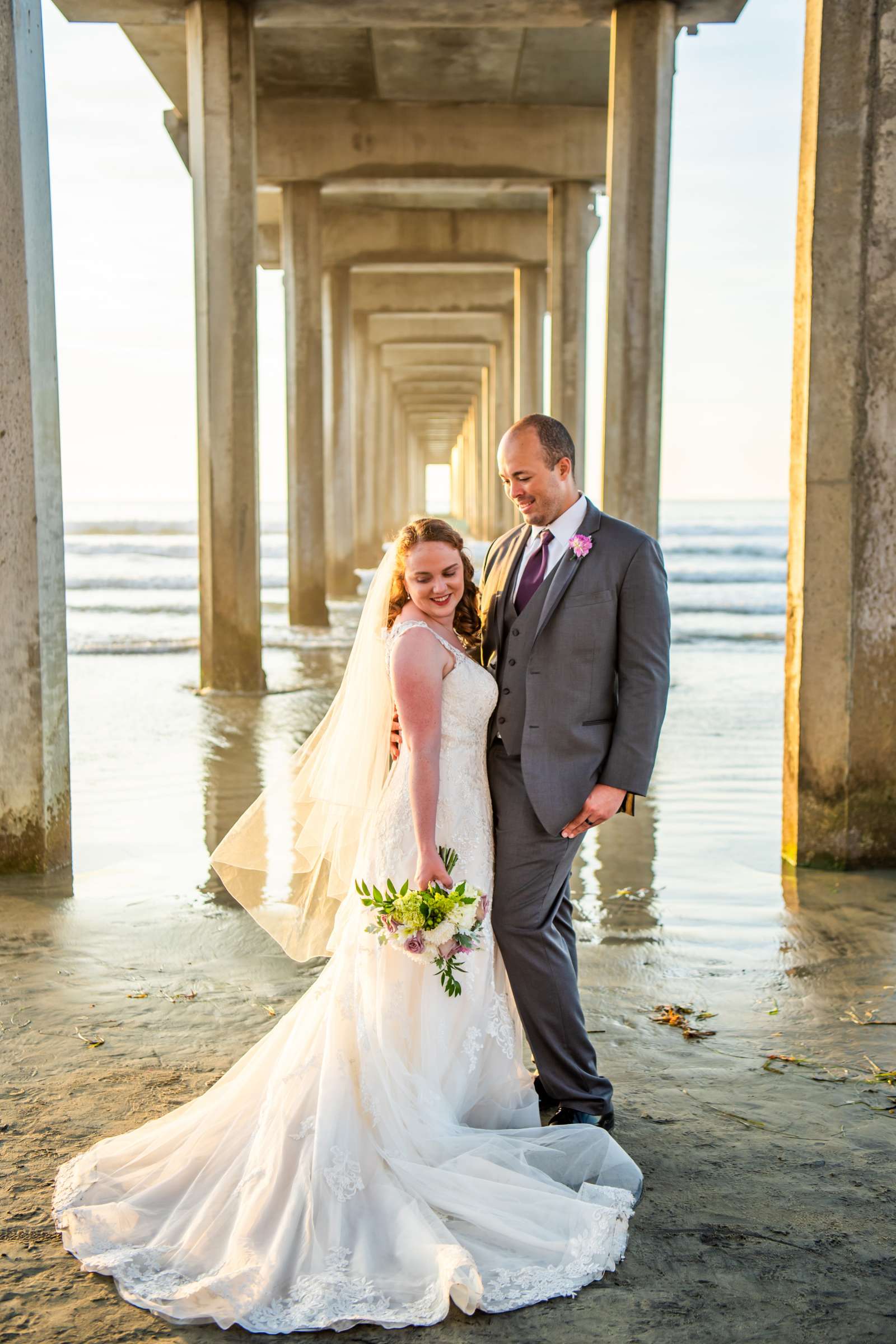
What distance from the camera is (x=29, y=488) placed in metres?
5.62

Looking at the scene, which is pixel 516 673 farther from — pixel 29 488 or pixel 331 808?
pixel 29 488

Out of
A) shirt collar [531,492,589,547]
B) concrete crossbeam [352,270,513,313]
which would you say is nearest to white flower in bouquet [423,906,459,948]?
shirt collar [531,492,589,547]

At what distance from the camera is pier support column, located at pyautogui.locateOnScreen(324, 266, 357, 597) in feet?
72.2

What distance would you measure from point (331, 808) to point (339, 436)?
19.5m

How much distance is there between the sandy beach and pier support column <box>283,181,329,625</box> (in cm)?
924

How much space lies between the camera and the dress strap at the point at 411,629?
3.19 metres

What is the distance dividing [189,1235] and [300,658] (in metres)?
11.4

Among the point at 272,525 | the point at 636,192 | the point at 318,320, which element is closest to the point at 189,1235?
the point at 636,192

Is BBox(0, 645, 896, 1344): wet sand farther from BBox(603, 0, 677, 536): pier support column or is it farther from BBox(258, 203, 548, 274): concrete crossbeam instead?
BBox(258, 203, 548, 274): concrete crossbeam

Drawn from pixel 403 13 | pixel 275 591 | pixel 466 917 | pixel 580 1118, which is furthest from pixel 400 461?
pixel 466 917

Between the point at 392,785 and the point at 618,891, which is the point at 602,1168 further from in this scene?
the point at 618,891

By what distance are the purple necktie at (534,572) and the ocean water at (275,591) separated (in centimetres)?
1182

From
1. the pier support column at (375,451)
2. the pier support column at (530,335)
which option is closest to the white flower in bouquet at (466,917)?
the pier support column at (530,335)

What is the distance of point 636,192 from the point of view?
11141 mm
